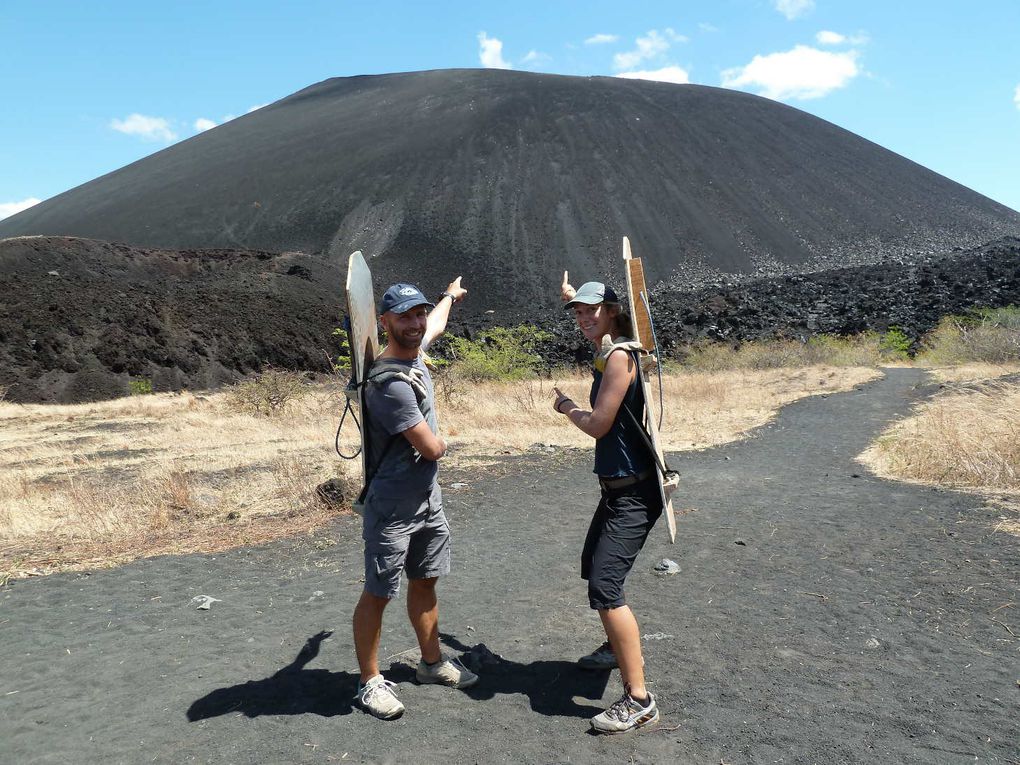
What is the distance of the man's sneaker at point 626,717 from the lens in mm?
2852

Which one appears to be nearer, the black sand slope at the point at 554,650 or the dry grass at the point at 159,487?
the black sand slope at the point at 554,650

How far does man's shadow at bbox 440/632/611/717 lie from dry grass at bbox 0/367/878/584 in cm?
335

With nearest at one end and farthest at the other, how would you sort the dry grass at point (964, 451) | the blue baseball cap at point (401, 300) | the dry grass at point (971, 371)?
1. the blue baseball cap at point (401, 300)
2. the dry grass at point (964, 451)
3. the dry grass at point (971, 371)

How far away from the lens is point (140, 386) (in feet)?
94.2

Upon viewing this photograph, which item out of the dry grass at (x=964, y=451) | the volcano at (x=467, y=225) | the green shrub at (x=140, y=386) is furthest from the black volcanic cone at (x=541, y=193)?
the dry grass at (x=964, y=451)

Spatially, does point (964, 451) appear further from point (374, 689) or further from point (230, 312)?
point (230, 312)

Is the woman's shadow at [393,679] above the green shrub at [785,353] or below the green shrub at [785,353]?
below

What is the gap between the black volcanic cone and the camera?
163 feet

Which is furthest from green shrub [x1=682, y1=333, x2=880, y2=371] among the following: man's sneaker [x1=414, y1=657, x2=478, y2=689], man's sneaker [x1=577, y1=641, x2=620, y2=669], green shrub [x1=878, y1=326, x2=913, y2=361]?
man's sneaker [x1=414, y1=657, x2=478, y2=689]

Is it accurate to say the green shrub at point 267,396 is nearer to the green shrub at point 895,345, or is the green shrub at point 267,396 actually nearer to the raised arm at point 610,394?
the raised arm at point 610,394

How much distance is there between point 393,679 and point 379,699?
40 cm

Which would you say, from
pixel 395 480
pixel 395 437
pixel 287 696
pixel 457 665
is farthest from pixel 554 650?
pixel 395 437

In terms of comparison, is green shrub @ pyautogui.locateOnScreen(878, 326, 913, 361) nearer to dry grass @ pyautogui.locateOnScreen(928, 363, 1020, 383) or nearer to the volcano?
the volcano

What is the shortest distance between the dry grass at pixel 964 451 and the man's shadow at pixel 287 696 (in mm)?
4609
